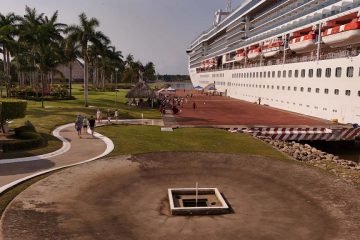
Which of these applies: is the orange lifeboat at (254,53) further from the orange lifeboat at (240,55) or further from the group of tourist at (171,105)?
the group of tourist at (171,105)

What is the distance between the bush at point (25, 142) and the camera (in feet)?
68.6

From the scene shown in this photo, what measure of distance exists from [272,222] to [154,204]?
4.21 m

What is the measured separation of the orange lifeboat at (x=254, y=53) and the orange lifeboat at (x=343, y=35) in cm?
2544

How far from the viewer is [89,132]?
95.7ft

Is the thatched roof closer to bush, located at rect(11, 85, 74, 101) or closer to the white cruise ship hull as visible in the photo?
bush, located at rect(11, 85, 74, 101)

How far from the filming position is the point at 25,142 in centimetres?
2164

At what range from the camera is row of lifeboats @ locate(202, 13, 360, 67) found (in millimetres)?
38344

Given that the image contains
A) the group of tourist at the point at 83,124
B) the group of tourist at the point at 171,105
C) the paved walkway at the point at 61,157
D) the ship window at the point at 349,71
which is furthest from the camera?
the group of tourist at the point at 171,105

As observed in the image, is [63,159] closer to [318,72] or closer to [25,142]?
[25,142]

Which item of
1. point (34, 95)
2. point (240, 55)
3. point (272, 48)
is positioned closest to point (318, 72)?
point (272, 48)

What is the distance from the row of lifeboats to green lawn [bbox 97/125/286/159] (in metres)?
18.6

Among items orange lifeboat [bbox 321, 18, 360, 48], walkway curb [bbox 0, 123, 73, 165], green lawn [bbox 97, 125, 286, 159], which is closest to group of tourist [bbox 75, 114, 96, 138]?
green lawn [bbox 97, 125, 286, 159]

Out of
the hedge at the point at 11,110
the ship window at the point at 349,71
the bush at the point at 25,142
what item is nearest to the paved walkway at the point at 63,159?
the bush at the point at 25,142

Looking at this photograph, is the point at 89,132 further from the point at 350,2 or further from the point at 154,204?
the point at 350,2
